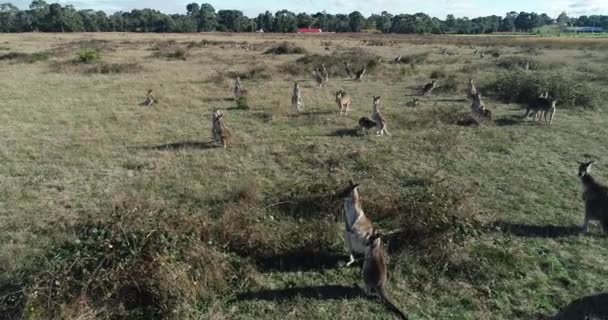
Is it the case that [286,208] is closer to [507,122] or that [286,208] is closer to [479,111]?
[479,111]

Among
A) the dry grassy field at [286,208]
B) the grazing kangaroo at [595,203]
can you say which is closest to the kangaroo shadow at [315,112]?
the dry grassy field at [286,208]

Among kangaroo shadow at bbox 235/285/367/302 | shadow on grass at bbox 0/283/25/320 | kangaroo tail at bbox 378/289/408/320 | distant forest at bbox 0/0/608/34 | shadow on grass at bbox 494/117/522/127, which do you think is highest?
distant forest at bbox 0/0/608/34

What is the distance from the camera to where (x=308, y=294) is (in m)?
5.71

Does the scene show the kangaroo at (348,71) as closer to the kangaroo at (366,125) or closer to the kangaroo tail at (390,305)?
the kangaroo at (366,125)

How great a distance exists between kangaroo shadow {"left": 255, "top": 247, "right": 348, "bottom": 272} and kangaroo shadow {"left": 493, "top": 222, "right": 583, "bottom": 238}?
2.64 metres

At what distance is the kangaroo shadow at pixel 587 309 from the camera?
16.9 ft

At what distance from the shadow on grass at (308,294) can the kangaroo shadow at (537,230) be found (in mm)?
2789

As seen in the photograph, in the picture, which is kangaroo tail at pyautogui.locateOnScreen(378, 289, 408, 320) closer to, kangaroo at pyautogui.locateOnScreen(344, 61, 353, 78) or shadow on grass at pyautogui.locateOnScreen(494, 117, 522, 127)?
shadow on grass at pyautogui.locateOnScreen(494, 117, 522, 127)

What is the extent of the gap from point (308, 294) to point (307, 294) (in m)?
0.01

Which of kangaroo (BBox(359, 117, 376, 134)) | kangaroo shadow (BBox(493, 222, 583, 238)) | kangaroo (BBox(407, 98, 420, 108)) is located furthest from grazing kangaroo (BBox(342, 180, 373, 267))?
kangaroo (BBox(407, 98, 420, 108))

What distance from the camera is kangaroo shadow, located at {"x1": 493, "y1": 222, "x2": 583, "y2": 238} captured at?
7.21 meters

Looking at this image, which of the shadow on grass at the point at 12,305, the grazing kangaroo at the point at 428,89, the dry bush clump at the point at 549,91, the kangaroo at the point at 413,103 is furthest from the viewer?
the grazing kangaroo at the point at 428,89

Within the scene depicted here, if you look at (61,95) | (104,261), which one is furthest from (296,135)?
(61,95)

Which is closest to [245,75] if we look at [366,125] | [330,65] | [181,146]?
[330,65]
